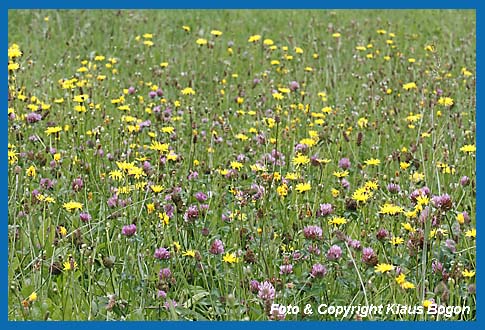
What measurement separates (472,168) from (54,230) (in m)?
1.84

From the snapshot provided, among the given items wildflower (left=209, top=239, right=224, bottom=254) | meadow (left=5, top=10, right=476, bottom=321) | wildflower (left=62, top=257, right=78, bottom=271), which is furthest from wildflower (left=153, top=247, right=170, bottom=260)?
wildflower (left=62, top=257, right=78, bottom=271)

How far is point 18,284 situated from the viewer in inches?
96.3

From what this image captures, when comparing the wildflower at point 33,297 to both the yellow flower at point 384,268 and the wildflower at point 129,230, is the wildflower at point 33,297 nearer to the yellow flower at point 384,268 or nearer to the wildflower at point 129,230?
the wildflower at point 129,230

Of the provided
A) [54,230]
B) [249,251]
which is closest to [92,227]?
[54,230]

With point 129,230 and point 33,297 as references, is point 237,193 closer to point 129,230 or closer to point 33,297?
point 129,230

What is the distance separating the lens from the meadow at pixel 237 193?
241 cm

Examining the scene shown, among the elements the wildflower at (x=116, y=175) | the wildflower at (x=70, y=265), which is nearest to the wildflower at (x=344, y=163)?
the wildflower at (x=116, y=175)

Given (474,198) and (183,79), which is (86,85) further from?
(474,198)

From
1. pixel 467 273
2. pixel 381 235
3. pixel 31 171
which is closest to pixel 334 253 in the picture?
pixel 381 235

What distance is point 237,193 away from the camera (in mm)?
2826

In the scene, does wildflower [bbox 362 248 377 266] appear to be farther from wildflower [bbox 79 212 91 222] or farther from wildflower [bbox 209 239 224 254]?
wildflower [bbox 79 212 91 222]

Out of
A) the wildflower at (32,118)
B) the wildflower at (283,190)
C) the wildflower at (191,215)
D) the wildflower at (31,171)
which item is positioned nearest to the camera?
the wildflower at (191,215)

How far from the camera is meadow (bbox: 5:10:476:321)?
7.91 feet

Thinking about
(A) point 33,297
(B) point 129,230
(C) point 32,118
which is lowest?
(A) point 33,297
